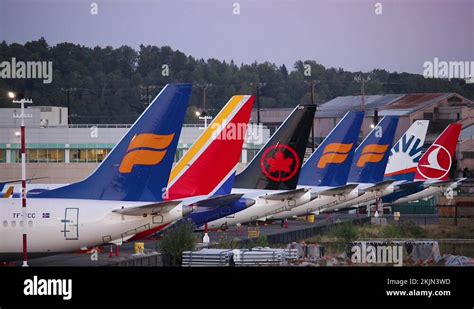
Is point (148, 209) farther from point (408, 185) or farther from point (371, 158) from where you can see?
point (408, 185)

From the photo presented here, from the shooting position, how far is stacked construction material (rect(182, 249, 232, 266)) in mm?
29812

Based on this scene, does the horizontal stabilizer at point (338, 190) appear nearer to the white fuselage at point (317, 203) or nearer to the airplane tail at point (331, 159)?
the white fuselage at point (317, 203)

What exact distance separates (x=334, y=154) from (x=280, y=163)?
1187 centimetres

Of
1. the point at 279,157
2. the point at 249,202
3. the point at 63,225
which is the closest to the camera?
the point at 63,225

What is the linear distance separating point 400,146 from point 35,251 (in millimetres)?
55788

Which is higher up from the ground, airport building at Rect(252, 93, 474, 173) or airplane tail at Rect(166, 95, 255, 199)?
airport building at Rect(252, 93, 474, 173)

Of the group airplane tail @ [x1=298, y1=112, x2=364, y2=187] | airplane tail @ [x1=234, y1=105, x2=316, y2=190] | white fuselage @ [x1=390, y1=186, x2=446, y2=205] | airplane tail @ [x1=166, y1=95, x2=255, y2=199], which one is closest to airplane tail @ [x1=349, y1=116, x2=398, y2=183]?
airplane tail @ [x1=298, y1=112, x2=364, y2=187]

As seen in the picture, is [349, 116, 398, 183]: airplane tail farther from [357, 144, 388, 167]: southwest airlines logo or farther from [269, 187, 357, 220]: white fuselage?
[269, 187, 357, 220]: white fuselage

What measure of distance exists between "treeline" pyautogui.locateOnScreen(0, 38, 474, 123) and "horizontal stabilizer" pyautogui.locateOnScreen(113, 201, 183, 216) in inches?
144

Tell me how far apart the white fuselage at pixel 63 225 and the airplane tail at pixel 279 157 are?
18952mm

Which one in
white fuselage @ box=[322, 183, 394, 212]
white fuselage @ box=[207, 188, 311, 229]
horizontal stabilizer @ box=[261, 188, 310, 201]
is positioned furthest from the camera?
white fuselage @ box=[322, 183, 394, 212]

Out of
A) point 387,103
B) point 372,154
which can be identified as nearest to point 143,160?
point 387,103

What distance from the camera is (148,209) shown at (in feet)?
110
